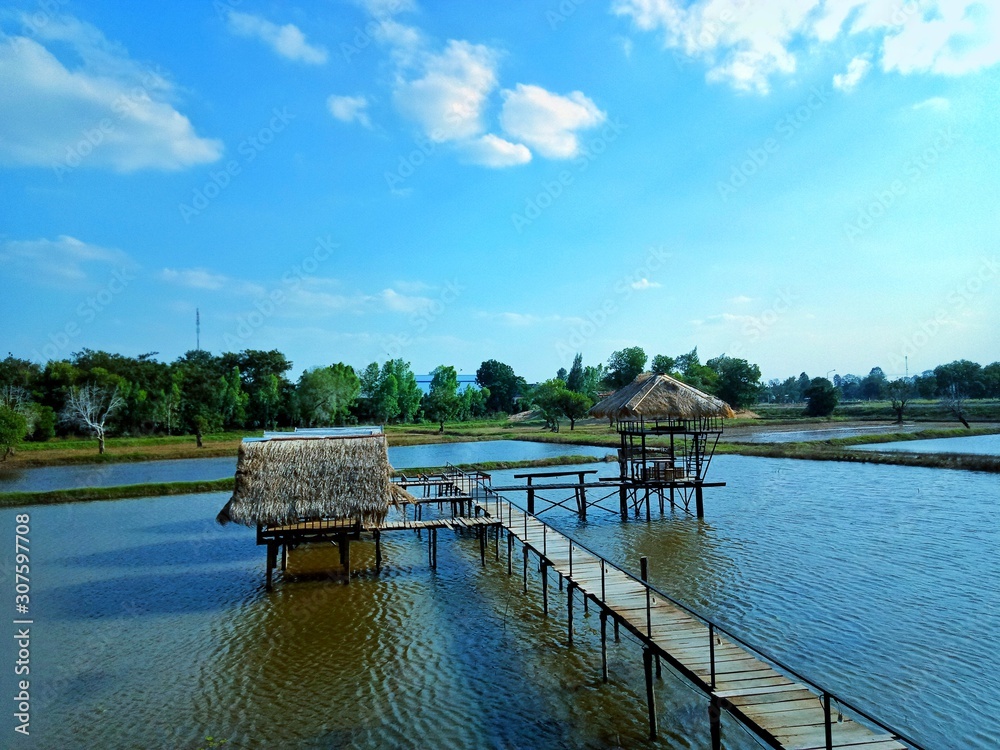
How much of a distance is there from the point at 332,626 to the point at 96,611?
6.29 meters

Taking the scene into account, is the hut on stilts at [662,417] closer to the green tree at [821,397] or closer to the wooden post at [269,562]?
the wooden post at [269,562]

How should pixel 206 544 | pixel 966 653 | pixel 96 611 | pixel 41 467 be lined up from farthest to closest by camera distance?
pixel 41 467, pixel 206 544, pixel 96 611, pixel 966 653

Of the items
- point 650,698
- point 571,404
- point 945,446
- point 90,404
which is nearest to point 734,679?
point 650,698

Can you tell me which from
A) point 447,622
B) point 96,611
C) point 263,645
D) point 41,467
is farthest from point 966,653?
point 41,467

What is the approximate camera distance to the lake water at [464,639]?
951 centimetres

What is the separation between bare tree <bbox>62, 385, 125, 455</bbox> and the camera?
2267 inches

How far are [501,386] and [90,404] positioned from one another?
2837 inches

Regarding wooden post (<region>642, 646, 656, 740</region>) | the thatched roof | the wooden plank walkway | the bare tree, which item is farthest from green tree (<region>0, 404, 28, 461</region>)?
wooden post (<region>642, 646, 656, 740</region>)

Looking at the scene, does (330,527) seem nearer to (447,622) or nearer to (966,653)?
(447,622)

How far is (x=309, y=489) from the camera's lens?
651 inches

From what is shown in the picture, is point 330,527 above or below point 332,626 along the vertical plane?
above

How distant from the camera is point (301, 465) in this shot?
55.1ft

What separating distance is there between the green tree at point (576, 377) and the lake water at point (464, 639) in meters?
85.0

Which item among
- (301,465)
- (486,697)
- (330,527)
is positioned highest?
(301,465)
